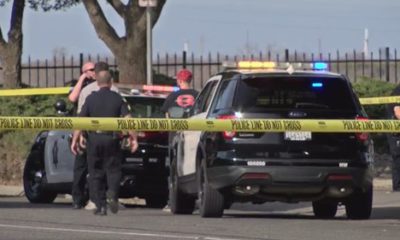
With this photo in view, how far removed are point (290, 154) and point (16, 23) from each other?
15117mm

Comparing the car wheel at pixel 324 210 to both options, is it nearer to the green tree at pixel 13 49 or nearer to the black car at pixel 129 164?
the black car at pixel 129 164

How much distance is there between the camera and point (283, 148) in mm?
12992

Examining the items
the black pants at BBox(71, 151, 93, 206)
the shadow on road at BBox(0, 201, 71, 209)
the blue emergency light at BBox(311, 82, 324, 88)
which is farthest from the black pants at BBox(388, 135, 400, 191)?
the shadow on road at BBox(0, 201, 71, 209)

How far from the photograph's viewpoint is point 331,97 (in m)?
13.3

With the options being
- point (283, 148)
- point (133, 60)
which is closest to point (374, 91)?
point (133, 60)

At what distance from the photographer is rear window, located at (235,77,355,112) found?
42.9 feet

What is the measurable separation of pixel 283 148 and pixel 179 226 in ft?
4.55

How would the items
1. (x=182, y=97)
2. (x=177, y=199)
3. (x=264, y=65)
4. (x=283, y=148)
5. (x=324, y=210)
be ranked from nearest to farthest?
(x=283, y=148) < (x=264, y=65) < (x=177, y=199) < (x=324, y=210) < (x=182, y=97)

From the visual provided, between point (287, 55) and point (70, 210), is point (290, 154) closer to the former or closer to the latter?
point (70, 210)

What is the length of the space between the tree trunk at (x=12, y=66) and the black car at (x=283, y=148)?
13.6m

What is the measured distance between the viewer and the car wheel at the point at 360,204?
13.5 m

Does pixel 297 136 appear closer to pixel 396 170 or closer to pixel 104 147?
pixel 104 147

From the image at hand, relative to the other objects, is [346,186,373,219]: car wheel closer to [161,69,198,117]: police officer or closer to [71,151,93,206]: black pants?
[161,69,198,117]: police officer

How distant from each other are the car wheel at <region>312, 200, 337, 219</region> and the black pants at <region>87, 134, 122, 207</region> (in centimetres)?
250
